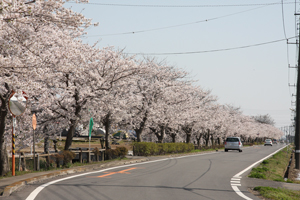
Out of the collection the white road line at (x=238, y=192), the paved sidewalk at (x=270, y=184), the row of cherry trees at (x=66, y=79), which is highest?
the row of cherry trees at (x=66, y=79)

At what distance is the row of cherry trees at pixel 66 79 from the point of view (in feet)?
35.7

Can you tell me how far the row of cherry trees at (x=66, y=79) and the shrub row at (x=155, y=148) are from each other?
2.63 meters

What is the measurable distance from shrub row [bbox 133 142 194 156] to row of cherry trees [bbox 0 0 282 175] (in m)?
2.63

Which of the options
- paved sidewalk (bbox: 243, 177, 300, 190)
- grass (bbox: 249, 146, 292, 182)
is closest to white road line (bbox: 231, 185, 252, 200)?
paved sidewalk (bbox: 243, 177, 300, 190)

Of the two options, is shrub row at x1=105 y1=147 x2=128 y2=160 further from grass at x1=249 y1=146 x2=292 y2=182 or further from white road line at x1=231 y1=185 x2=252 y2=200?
white road line at x1=231 y1=185 x2=252 y2=200

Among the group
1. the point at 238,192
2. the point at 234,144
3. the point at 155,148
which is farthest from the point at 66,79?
the point at 234,144

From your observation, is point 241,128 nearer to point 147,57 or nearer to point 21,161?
point 147,57

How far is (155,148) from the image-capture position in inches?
1129

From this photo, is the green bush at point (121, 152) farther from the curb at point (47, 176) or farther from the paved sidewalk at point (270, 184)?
the paved sidewalk at point (270, 184)

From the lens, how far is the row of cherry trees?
35.7 ft

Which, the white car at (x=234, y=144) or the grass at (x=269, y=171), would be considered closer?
the grass at (x=269, y=171)

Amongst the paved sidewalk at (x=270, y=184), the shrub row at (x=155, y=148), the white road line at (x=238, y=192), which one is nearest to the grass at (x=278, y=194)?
the white road line at (x=238, y=192)

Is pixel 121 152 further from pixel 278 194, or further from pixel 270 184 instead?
pixel 278 194

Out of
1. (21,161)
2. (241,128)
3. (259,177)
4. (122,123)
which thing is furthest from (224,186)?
(241,128)
